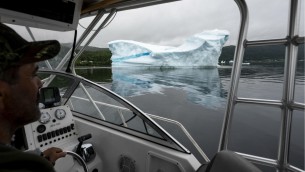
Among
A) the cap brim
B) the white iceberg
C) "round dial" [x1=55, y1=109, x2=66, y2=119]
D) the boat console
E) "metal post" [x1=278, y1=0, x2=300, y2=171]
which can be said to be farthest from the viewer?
the white iceberg

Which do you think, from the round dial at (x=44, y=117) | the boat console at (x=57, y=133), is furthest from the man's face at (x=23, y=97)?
the round dial at (x=44, y=117)

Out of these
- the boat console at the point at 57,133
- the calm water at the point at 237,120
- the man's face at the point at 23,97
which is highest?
the man's face at the point at 23,97

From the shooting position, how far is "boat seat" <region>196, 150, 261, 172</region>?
883mm

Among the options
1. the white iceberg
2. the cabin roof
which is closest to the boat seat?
the cabin roof

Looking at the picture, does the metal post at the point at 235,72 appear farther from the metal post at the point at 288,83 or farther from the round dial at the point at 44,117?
the round dial at the point at 44,117

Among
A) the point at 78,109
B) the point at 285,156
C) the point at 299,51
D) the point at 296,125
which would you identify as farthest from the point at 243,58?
the point at 296,125

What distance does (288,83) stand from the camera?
138 centimetres

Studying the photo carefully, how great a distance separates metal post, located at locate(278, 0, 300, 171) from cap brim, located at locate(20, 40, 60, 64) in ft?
4.45

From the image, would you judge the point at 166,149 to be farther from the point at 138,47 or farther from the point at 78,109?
the point at 138,47

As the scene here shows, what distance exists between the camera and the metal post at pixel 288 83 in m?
1.30

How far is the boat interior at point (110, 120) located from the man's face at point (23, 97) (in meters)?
0.78

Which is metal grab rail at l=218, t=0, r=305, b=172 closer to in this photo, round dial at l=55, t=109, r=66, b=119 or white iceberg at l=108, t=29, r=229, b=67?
round dial at l=55, t=109, r=66, b=119

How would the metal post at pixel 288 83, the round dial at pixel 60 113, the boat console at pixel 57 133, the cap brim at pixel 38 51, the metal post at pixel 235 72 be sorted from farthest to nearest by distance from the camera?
1. the round dial at pixel 60 113
2. the boat console at pixel 57 133
3. the metal post at pixel 235 72
4. the metal post at pixel 288 83
5. the cap brim at pixel 38 51

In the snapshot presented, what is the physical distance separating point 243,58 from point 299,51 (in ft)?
1.15
